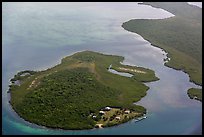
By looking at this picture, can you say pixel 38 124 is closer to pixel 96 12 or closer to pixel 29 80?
pixel 29 80

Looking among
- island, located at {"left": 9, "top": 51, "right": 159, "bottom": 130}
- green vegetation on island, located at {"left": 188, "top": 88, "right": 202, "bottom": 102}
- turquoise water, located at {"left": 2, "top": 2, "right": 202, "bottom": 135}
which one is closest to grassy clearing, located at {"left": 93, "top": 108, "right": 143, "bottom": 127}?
island, located at {"left": 9, "top": 51, "right": 159, "bottom": 130}

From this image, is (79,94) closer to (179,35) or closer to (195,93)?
(195,93)

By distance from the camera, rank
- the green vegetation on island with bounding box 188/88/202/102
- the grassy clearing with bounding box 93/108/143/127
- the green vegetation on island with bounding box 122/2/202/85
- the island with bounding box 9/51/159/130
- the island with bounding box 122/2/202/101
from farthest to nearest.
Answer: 1. the green vegetation on island with bounding box 122/2/202/85
2. the island with bounding box 122/2/202/101
3. the green vegetation on island with bounding box 188/88/202/102
4. the island with bounding box 9/51/159/130
5. the grassy clearing with bounding box 93/108/143/127

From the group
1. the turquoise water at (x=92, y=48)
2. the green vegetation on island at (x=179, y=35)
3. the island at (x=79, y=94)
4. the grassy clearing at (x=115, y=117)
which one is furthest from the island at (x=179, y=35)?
the grassy clearing at (x=115, y=117)

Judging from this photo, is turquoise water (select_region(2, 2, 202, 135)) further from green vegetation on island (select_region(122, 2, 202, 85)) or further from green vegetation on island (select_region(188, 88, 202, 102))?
green vegetation on island (select_region(122, 2, 202, 85))

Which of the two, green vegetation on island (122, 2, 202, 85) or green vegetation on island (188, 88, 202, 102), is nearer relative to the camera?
green vegetation on island (188, 88, 202, 102)
